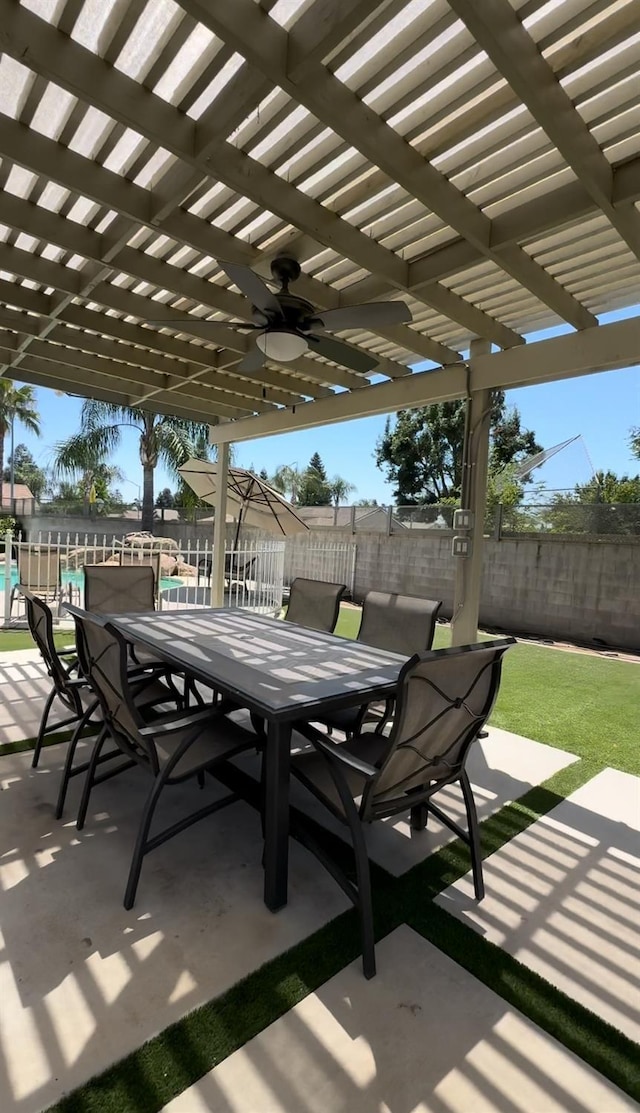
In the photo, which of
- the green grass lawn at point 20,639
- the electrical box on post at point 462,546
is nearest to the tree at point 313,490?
the green grass lawn at point 20,639

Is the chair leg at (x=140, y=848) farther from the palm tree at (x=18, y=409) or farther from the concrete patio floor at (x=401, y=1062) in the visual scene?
the palm tree at (x=18, y=409)

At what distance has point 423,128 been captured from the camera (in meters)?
2.03

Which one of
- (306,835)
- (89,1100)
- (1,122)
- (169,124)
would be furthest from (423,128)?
(89,1100)

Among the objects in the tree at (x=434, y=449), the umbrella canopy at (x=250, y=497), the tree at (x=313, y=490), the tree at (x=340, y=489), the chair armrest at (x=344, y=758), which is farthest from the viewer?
the tree at (x=340, y=489)

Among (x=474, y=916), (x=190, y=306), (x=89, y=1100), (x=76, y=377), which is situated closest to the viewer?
(x=89, y=1100)

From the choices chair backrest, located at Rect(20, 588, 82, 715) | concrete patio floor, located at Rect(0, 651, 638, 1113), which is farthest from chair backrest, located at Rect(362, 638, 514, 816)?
chair backrest, located at Rect(20, 588, 82, 715)

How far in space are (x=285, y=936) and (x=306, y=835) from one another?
1.10 ft

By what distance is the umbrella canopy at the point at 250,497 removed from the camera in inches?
316

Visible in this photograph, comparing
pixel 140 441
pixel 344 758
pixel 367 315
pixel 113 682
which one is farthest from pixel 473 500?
pixel 140 441

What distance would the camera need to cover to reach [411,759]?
1825mm

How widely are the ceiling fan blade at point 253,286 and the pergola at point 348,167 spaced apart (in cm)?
30

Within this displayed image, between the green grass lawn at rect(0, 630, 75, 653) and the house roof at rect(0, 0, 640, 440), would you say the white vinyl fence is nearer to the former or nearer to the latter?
the green grass lawn at rect(0, 630, 75, 653)

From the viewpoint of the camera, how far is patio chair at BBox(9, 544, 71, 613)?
21.7ft

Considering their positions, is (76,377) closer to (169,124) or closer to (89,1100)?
(169,124)
